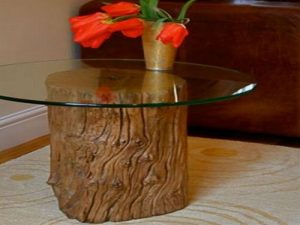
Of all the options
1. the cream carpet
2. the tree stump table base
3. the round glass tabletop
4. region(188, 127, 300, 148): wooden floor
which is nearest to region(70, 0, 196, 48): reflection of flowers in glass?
the round glass tabletop

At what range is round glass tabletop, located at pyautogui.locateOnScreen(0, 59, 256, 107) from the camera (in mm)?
1788

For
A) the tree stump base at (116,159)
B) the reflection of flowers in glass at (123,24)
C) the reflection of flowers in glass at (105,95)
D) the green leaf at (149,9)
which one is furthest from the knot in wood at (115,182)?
the green leaf at (149,9)

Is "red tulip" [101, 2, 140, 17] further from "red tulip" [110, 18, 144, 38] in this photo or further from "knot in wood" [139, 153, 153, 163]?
"knot in wood" [139, 153, 153, 163]

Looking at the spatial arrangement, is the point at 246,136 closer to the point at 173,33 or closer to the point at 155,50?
the point at 155,50

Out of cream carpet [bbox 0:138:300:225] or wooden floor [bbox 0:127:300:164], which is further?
wooden floor [bbox 0:127:300:164]

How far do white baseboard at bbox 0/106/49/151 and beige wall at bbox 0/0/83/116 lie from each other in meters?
0.03

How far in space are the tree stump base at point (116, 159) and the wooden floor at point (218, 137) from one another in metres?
0.82

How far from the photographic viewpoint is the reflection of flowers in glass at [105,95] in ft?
5.76

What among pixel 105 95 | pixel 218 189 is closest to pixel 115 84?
pixel 105 95

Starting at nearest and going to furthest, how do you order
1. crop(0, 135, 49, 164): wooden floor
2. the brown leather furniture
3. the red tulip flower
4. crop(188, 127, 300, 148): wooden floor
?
the red tulip flower → crop(0, 135, 49, 164): wooden floor → the brown leather furniture → crop(188, 127, 300, 148): wooden floor

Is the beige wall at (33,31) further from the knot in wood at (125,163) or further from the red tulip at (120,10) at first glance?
the knot in wood at (125,163)

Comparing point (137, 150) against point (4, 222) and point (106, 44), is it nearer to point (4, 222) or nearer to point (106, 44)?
point (4, 222)

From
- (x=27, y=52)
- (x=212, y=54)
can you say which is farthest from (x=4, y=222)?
(x=212, y=54)

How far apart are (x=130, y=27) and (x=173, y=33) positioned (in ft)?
0.47
